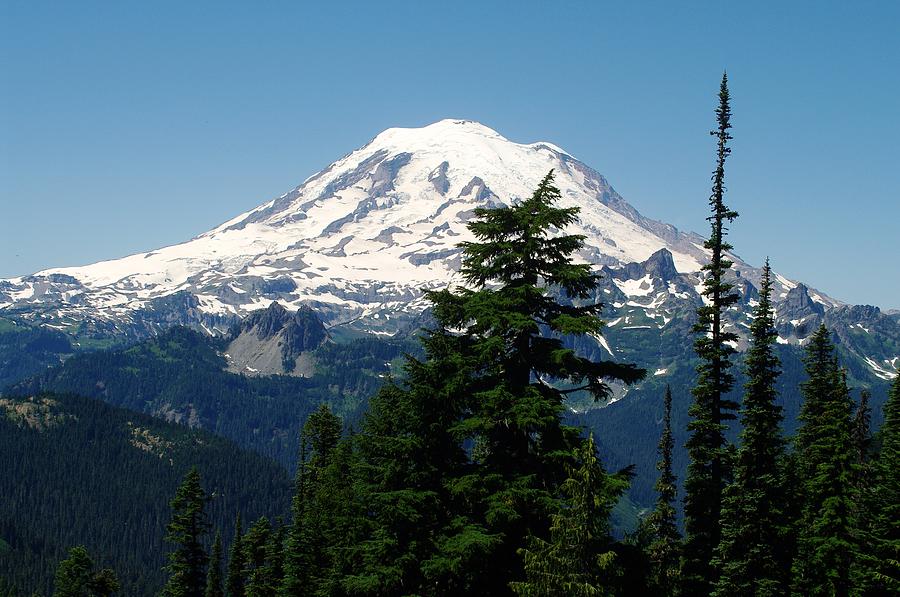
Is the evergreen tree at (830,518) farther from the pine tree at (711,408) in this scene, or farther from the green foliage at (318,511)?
the green foliage at (318,511)

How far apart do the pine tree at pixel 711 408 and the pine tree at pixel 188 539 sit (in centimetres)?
4090

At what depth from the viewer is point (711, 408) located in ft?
147

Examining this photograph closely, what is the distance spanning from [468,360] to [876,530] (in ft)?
86.0

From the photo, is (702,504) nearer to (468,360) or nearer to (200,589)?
(468,360)

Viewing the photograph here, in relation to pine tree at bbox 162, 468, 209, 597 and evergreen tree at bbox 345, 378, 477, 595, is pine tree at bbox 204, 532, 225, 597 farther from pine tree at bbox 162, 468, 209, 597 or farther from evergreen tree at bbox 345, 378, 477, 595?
evergreen tree at bbox 345, 378, 477, 595

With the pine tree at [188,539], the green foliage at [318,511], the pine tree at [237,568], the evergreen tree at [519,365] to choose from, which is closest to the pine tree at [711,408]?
the evergreen tree at [519,365]

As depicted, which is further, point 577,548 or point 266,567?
point 266,567

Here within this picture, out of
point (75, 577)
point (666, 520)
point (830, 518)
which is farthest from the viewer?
point (75, 577)

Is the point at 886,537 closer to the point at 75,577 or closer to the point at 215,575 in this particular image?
the point at 215,575

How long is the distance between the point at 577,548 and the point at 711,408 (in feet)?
68.1

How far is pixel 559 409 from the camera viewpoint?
28797 millimetres

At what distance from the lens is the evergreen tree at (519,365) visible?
2870 cm

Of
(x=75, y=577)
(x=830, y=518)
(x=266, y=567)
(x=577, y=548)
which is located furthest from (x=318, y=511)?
(x=577, y=548)

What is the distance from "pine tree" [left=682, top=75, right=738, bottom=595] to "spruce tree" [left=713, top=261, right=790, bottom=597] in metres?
1.24
